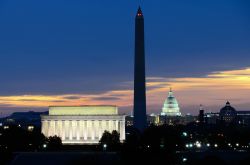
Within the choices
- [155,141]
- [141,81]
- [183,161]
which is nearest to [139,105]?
[141,81]

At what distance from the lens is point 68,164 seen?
103 metres

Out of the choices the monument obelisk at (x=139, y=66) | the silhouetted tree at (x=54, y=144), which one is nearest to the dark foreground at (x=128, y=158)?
the silhouetted tree at (x=54, y=144)

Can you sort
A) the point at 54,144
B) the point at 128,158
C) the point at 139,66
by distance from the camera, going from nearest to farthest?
the point at 128,158, the point at 139,66, the point at 54,144

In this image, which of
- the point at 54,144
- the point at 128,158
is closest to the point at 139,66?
the point at 54,144

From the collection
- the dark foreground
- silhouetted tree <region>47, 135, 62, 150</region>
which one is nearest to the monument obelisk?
silhouetted tree <region>47, 135, 62, 150</region>

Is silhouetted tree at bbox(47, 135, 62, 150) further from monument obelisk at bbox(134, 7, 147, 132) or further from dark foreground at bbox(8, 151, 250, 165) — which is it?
dark foreground at bbox(8, 151, 250, 165)

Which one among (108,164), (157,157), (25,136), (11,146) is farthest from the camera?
(25,136)

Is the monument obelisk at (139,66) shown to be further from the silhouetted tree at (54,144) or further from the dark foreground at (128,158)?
the dark foreground at (128,158)

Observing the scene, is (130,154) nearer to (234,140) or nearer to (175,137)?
(175,137)

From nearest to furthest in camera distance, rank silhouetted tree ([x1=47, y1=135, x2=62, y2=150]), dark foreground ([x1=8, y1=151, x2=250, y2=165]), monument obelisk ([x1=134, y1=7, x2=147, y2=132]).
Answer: dark foreground ([x1=8, y1=151, x2=250, y2=165])
silhouetted tree ([x1=47, y1=135, x2=62, y2=150])
monument obelisk ([x1=134, y1=7, x2=147, y2=132])

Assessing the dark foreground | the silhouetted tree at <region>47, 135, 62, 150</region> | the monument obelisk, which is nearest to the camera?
the dark foreground

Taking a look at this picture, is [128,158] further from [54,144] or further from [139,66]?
[54,144]

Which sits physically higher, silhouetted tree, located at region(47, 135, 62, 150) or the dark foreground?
silhouetted tree, located at region(47, 135, 62, 150)

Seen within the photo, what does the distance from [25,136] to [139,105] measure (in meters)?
22.2
